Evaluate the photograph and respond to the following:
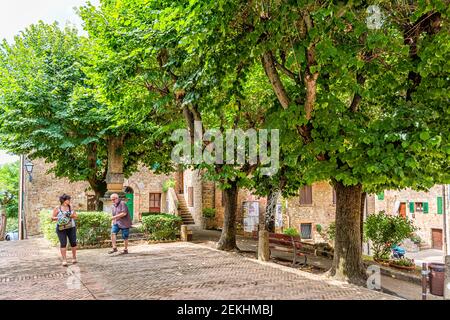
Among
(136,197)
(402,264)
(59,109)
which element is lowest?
(402,264)

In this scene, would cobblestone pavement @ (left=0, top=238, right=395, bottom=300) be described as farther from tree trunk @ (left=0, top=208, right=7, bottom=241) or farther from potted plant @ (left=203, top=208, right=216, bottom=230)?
tree trunk @ (left=0, top=208, right=7, bottom=241)

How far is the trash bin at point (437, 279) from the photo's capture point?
6648mm

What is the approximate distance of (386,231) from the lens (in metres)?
13.7

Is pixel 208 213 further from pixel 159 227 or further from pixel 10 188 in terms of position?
pixel 10 188

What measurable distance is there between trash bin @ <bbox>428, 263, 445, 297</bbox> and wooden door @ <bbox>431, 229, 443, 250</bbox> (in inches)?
838

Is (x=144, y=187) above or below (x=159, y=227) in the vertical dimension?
above

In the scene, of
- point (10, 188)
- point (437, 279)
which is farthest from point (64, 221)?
point (10, 188)

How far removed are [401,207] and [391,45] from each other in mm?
23016

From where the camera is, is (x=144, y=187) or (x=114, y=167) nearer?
(x=114, y=167)

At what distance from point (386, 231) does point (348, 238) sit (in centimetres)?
619

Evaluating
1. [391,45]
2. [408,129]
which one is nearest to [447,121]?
[408,129]

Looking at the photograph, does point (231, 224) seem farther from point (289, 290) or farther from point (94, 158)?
point (94, 158)

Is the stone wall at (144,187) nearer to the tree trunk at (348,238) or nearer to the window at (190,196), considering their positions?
the window at (190,196)

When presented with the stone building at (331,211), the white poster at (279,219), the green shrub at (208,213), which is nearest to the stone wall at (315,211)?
the stone building at (331,211)
